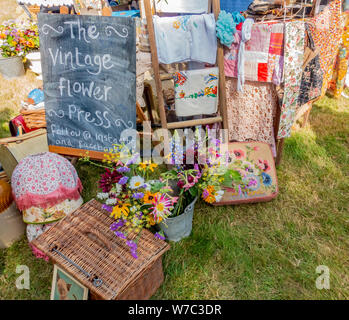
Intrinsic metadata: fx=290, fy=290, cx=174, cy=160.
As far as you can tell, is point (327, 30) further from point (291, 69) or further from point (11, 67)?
point (11, 67)

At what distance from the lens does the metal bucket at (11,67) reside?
180 inches

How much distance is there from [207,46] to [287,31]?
24.0 inches

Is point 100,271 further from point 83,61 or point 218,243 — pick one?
point 83,61

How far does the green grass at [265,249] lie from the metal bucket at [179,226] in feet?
0.23

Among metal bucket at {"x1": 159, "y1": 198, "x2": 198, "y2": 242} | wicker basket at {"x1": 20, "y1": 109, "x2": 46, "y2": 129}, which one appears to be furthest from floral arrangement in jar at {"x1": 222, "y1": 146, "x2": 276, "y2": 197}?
wicker basket at {"x1": 20, "y1": 109, "x2": 46, "y2": 129}

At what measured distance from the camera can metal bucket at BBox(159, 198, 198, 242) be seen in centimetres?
201

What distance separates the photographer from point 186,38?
2.30 m

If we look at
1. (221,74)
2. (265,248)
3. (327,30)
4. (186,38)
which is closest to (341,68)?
(327,30)

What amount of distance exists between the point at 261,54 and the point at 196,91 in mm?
602

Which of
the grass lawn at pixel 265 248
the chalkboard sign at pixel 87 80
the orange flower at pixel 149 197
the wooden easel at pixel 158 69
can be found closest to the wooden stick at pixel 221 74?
the wooden easel at pixel 158 69

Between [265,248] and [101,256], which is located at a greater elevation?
[101,256]

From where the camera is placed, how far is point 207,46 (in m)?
2.31

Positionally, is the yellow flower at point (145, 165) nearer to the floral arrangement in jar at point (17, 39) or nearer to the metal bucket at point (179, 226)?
the metal bucket at point (179, 226)
